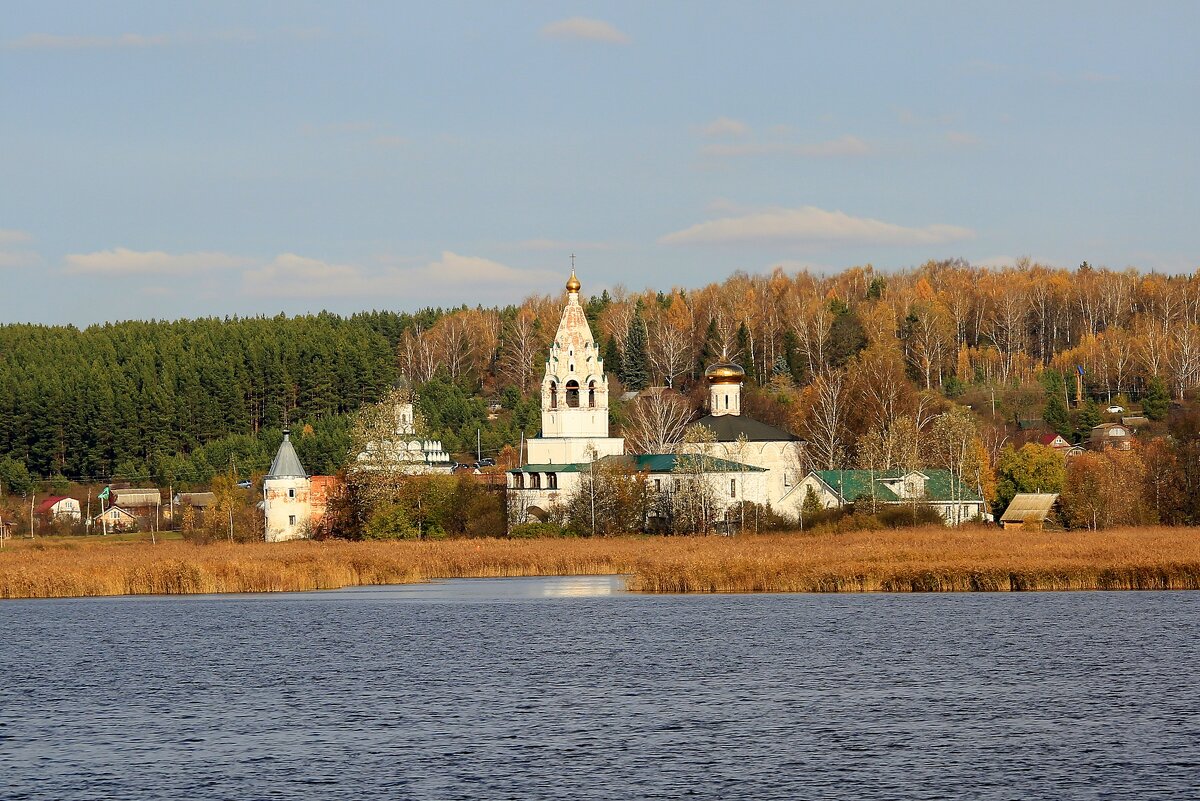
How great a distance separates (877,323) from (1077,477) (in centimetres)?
5532

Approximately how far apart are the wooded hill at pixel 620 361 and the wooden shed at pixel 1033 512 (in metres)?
14.6

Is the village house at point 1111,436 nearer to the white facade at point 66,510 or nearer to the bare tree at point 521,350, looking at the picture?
the bare tree at point 521,350

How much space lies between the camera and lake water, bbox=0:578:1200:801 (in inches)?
911

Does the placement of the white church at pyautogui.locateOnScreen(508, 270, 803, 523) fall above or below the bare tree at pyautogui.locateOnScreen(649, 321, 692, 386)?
below

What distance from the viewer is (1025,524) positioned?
250 ft

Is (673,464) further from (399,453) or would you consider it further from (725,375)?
(399,453)

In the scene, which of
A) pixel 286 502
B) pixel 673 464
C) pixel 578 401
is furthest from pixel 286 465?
pixel 673 464

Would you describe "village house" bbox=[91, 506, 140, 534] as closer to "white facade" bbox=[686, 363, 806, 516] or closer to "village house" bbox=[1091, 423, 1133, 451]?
"white facade" bbox=[686, 363, 806, 516]

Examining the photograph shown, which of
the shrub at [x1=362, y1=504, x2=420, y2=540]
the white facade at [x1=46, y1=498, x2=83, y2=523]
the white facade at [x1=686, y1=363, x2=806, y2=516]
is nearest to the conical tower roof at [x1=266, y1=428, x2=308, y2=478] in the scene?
the shrub at [x1=362, y1=504, x2=420, y2=540]

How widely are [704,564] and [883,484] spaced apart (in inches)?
1137

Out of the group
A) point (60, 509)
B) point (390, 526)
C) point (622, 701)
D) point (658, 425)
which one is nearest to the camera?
point (622, 701)

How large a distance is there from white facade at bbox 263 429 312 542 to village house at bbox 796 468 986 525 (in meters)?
25.6

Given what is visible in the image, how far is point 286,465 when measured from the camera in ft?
283

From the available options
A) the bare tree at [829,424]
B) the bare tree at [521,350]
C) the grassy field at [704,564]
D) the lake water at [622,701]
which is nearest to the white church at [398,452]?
the grassy field at [704,564]
